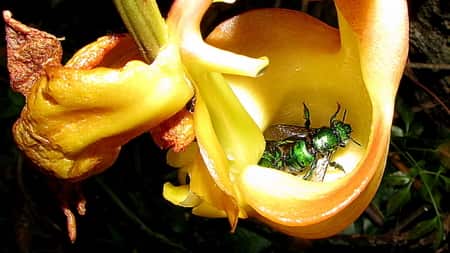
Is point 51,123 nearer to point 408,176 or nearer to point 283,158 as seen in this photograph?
point 283,158

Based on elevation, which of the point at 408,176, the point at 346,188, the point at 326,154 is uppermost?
the point at 346,188

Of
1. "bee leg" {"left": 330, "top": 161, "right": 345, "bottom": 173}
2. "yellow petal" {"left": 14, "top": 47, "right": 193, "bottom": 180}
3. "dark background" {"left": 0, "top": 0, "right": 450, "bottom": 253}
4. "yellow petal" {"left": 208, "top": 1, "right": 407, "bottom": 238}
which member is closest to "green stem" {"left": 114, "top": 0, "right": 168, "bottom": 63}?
"yellow petal" {"left": 14, "top": 47, "right": 193, "bottom": 180}

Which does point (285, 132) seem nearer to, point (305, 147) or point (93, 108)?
point (305, 147)

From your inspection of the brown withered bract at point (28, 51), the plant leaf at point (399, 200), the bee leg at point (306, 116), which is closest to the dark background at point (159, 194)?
the plant leaf at point (399, 200)

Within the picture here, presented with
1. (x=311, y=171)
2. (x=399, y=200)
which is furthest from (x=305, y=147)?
(x=399, y=200)

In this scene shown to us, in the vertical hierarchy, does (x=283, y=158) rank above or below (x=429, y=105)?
above

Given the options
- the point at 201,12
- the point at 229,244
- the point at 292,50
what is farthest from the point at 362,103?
the point at 229,244
